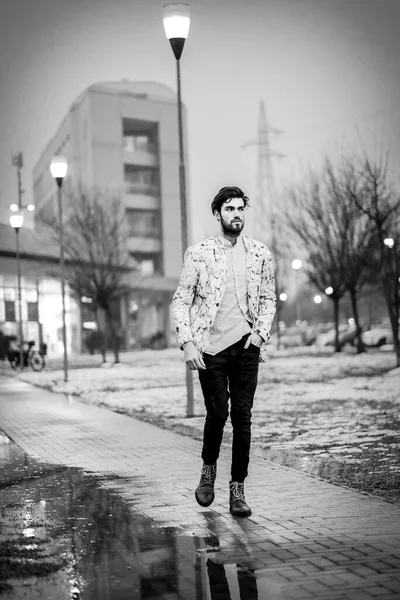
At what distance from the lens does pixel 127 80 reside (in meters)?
91.7

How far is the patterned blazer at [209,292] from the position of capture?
6781 mm

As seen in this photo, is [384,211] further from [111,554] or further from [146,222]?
[146,222]

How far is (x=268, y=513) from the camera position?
6.92m

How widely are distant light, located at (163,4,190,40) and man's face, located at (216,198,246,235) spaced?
8.31m

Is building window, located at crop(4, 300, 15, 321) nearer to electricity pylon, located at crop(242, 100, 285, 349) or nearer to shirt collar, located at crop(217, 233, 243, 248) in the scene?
electricity pylon, located at crop(242, 100, 285, 349)

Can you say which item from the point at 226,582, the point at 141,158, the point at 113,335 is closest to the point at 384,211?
the point at 113,335

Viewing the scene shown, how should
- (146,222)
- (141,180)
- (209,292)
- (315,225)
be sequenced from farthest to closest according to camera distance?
1. (146,222)
2. (141,180)
3. (315,225)
4. (209,292)

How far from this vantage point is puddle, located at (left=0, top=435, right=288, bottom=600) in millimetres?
4900

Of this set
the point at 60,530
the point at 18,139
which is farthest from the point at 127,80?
the point at 60,530

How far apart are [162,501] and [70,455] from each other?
3.30 m

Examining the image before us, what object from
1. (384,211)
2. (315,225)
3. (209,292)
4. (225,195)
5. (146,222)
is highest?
(146,222)

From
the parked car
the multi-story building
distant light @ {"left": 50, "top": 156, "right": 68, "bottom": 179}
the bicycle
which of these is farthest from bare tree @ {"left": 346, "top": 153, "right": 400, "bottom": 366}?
the multi-story building

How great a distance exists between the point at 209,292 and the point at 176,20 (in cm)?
864

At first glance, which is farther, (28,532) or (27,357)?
(27,357)
